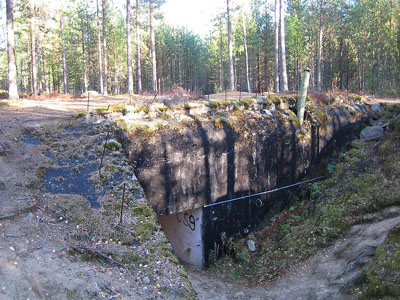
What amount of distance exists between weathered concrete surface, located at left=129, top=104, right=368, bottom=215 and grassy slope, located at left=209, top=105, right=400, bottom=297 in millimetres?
1217

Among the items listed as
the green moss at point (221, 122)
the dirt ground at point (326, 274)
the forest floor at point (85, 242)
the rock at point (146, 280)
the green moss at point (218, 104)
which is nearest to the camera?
the forest floor at point (85, 242)

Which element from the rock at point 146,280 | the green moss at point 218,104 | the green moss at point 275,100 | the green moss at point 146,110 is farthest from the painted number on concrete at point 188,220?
the green moss at point 275,100

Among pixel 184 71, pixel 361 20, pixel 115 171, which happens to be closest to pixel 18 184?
pixel 115 171

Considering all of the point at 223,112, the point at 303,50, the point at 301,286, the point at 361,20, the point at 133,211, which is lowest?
the point at 301,286

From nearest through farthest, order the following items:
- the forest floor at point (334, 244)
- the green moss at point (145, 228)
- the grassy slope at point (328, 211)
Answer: the green moss at point (145, 228) < the forest floor at point (334, 244) < the grassy slope at point (328, 211)

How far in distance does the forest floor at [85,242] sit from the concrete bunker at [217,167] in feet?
4.37

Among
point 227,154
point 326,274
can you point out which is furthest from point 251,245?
point 326,274

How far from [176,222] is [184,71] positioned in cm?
4327

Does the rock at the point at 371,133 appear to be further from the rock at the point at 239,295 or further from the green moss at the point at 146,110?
the green moss at the point at 146,110

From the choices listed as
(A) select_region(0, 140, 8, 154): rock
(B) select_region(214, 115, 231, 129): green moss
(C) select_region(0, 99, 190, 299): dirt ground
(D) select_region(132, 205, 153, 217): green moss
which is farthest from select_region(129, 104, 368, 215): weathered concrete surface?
(A) select_region(0, 140, 8, 154): rock

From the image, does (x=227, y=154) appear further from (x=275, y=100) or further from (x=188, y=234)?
(x=275, y=100)

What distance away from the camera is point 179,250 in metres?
10.9

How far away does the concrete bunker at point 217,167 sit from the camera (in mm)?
9227

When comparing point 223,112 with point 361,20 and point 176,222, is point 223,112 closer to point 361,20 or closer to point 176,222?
point 176,222
